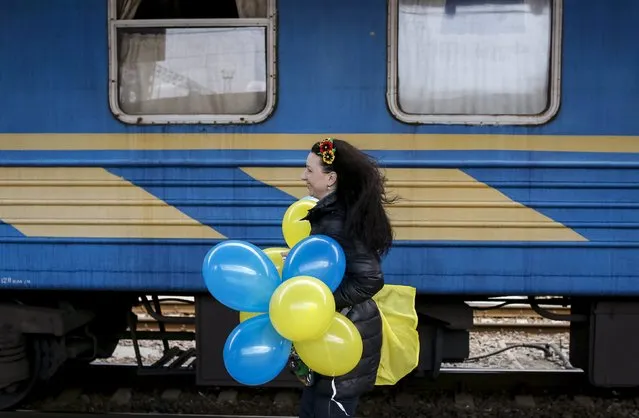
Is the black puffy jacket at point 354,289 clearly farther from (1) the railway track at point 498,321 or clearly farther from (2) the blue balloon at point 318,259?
(1) the railway track at point 498,321

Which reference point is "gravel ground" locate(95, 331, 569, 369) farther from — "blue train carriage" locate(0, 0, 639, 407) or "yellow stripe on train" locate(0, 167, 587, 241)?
"yellow stripe on train" locate(0, 167, 587, 241)

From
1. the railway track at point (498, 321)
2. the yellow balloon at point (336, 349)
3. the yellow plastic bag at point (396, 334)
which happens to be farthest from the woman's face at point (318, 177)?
the railway track at point (498, 321)

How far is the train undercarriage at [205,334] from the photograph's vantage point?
13.1 ft

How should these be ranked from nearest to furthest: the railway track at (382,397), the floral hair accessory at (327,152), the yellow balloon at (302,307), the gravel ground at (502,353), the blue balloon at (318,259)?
the yellow balloon at (302,307) < the blue balloon at (318,259) < the floral hair accessory at (327,152) < the railway track at (382,397) < the gravel ground at (502,353)

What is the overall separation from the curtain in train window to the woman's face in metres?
1.26

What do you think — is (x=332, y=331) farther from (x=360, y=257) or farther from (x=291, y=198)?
(x=291, y=198)

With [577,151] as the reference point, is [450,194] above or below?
below

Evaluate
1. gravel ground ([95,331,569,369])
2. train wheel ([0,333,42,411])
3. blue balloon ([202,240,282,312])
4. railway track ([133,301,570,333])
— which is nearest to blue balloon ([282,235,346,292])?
blue balloon ([202,240,282,312])

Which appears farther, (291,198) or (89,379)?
(89,379)

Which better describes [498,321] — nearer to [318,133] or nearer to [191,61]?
[318,133]

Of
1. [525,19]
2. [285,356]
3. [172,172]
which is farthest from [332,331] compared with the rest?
[525,19]

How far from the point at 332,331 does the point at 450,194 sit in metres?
1.43

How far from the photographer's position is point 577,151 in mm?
3752

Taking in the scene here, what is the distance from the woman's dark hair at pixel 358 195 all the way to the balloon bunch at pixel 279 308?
0.44ft
